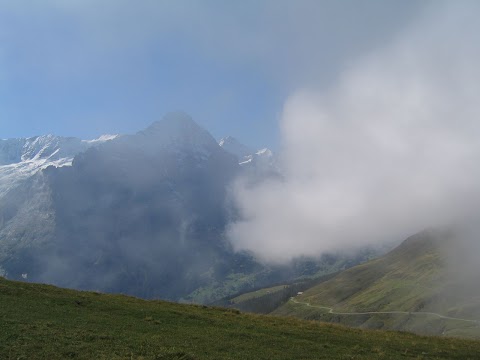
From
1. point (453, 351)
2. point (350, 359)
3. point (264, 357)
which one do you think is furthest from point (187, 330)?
point (453, 351)

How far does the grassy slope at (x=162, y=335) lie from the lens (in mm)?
33938

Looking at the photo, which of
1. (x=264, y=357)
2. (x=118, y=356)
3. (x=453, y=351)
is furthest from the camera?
(x=453, y=351)

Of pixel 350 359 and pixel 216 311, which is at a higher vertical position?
pixel 216 311

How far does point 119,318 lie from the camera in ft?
147

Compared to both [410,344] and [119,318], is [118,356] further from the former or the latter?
[410,344]

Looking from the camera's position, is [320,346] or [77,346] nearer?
[77,346]

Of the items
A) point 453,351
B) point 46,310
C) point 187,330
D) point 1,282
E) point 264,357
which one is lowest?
point 453,351

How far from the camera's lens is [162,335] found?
130 feet

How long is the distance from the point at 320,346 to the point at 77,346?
23.0 m

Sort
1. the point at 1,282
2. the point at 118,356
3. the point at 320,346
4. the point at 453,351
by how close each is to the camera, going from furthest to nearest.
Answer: the point at 1,282
the point at 453,351
the point at 320,346
the point at 118,356

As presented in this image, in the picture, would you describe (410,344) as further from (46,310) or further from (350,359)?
(46,310)

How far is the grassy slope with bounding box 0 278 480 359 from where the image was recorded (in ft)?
111

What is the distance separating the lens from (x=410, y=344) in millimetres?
46250

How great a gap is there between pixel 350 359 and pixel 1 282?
4616 centimetres
